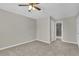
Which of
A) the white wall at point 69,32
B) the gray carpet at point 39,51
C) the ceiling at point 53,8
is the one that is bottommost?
the gray carpet at point 39,51

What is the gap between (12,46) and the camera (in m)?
2.97

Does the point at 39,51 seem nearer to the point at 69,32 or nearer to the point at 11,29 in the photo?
the point at 11,29

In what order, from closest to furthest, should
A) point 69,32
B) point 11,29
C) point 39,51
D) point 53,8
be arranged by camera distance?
point 53,8, point 39,51, point 11,29, point 69,32

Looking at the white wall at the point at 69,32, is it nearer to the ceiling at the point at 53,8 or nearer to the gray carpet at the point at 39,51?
the gray carpet at the point at 39,51

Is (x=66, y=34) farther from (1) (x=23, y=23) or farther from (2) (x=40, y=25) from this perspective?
(1) (x=23, y=23)

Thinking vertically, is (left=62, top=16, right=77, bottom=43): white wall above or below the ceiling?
below

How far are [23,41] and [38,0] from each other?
9.37 feet

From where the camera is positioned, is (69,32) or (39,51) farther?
(69,32)

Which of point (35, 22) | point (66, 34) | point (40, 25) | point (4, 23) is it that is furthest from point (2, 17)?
point (66, 34)

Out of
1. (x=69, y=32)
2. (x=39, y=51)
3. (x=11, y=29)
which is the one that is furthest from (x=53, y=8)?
(x=69, y=32)

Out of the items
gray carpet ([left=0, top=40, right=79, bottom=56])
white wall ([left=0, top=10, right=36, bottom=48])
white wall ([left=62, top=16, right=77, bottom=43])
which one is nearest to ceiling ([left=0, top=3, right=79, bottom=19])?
white wall ([left=0, top=10, right=36, bottom=48])

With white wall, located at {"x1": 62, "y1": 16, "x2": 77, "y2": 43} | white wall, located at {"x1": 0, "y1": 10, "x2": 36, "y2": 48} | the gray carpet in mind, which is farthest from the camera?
white wall, located at {"x1": 62, "y1": 16, "x2": 77, "y2": 43}

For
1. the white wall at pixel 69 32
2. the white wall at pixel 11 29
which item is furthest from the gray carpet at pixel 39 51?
the white wall at pixel 69 32

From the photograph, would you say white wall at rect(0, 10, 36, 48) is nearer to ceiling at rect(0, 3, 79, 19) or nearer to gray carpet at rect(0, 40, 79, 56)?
gray carpet at rect(0, 40, 79, 56)
